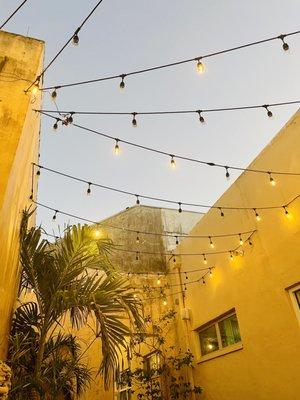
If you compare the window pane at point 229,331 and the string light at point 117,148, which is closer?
the string light at point 117,148

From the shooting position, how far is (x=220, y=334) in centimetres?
591

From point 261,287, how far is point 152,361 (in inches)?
143

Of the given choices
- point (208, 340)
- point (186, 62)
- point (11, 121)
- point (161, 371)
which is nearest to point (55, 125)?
point (11, 121)

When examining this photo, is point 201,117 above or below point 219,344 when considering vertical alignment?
above

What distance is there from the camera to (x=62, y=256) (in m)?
3.97

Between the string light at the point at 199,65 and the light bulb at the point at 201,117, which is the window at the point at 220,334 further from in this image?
the string light at the point at 199,65

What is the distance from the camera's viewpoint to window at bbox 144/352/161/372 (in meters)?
6.94

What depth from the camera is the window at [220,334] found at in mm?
5508

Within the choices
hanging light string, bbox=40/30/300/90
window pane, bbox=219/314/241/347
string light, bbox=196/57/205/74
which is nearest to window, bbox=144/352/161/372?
window pane, bbox=219/314/241/347

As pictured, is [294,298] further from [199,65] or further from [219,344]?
[199,65]

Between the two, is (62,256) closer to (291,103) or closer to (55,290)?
(55,290)

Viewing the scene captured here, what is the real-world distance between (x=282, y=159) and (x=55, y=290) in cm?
361

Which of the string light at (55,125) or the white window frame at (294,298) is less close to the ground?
the string light at (55,125)

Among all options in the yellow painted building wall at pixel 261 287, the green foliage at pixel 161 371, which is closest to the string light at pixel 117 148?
the yellow painted building wall at pixel 261 287
